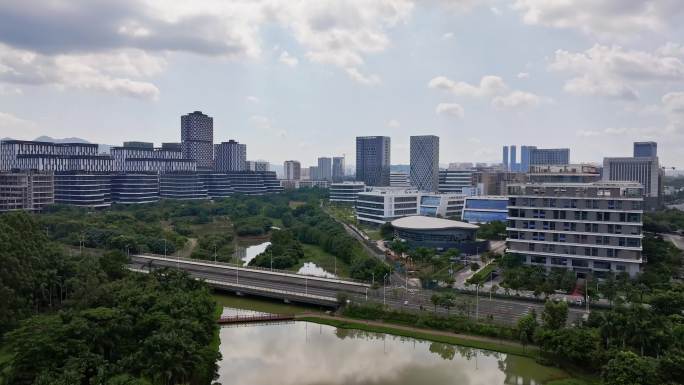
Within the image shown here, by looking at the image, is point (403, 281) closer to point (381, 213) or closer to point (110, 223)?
point (381, 213)

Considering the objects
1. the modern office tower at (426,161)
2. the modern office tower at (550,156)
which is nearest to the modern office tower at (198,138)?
the modern office tower at (426,161)

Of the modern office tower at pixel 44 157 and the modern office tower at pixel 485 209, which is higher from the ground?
the modern office tower at pixel 44 157

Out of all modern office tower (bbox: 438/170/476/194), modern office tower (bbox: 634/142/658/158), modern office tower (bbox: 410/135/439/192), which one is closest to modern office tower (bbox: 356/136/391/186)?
modern office tower (bbox: 410/135/439/192)

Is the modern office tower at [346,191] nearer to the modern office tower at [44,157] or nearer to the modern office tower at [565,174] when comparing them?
the modern office tower at [565,174]

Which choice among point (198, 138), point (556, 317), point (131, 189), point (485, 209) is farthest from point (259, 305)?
point (198, 138)

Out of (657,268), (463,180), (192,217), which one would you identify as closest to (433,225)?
(657,268)
